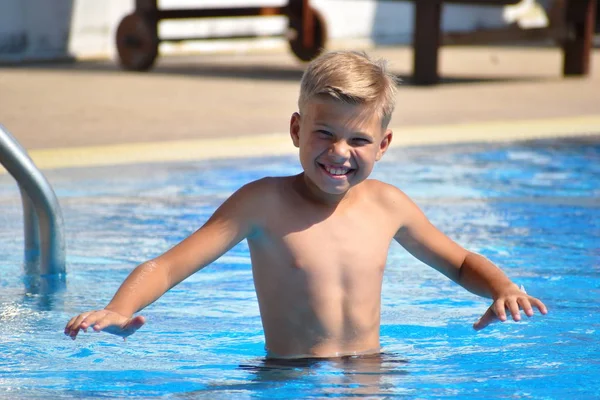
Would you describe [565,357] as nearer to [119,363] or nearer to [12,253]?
[119,363]

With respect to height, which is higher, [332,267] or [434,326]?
[332,267]

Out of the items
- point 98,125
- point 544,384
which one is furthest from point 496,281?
point 98,125

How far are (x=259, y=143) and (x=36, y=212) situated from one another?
309cm

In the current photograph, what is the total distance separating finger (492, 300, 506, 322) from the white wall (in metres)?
10.2

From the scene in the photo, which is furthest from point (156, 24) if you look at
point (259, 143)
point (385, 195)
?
point (385, 195)

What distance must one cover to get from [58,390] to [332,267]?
28.9 inches

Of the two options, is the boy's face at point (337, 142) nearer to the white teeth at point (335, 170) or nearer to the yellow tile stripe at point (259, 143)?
the white teeth at point (335, 170)

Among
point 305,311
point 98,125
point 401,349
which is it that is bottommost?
point 98,125

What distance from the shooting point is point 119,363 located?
3098mm

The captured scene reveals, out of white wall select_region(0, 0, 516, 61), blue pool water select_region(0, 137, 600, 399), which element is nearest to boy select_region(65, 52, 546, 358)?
blue pool water select_region(0, 137, 600, 399)

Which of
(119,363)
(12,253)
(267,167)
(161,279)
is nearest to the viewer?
(161,279)

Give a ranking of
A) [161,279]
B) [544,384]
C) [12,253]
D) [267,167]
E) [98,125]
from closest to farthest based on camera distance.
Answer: [161,279]
[544,384]
[12,253]
[267,167]
[98,125]

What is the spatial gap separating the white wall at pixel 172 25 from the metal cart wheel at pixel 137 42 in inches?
56.2

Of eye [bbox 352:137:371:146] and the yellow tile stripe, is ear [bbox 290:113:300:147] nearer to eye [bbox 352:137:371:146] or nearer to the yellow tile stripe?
eye [bbox 352:137:371:146]
